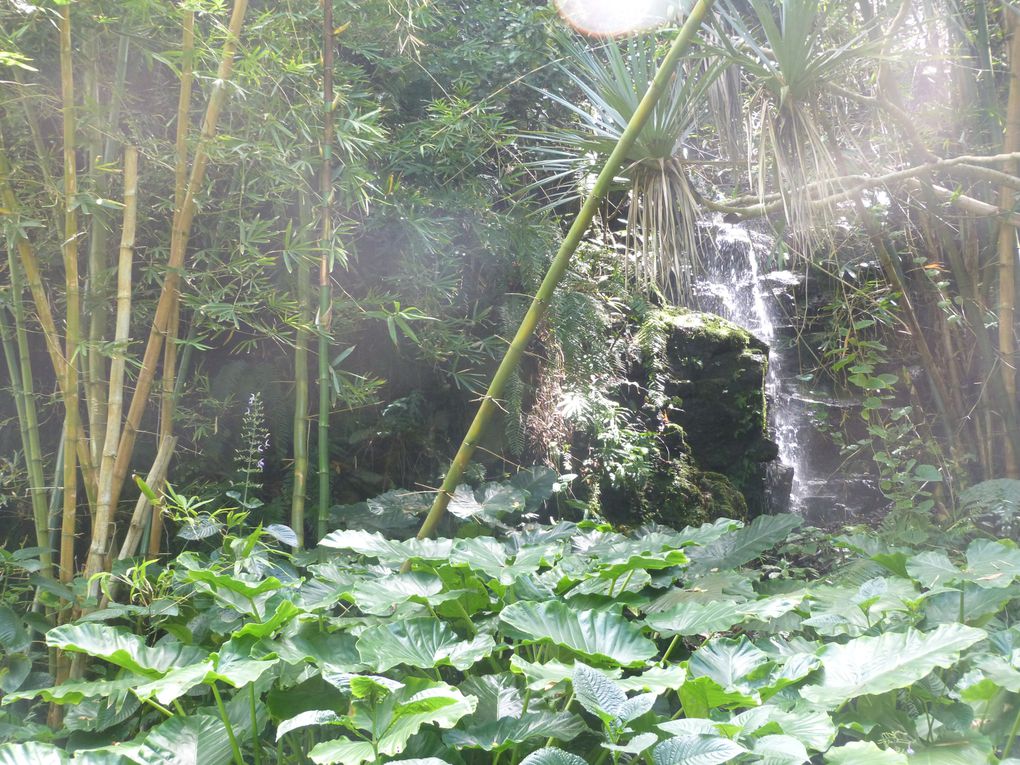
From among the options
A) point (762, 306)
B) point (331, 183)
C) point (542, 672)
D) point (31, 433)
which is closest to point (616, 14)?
point (331, 183)

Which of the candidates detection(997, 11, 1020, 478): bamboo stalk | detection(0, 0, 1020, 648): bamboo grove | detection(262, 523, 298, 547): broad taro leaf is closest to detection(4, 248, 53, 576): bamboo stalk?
detection(0, 0, 1020, 648): bamboo grove

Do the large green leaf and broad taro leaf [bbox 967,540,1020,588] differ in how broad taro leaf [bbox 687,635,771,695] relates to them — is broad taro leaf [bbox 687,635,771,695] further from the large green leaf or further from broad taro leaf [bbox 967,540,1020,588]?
the large green leaf

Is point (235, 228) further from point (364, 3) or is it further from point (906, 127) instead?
point (906, 127)

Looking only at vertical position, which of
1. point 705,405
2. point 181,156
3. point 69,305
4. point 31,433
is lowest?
point 705,405

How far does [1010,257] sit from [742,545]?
8.19 ft

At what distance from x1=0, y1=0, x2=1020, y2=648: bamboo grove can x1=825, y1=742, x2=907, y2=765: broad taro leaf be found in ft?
3.44

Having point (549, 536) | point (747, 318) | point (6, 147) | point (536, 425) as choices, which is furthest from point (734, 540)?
point (747, 318)

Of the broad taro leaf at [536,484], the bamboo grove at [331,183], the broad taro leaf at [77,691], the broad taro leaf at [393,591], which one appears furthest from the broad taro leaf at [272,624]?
the broad taro leaf at [536,484]

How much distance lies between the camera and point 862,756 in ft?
3.67

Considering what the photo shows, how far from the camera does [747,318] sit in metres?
6.04

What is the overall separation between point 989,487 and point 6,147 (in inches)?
147

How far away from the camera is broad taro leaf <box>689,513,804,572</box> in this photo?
6.63 feet

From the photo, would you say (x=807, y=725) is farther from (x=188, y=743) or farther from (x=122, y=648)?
(x=122, y=648)

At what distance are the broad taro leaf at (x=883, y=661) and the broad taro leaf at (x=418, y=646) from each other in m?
0.56
